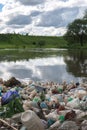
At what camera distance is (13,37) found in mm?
152500

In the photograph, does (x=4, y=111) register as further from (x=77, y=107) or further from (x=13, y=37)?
(x=13, y=37)

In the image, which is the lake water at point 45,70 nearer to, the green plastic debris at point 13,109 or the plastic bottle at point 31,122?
the green plastic debris at point 13,109

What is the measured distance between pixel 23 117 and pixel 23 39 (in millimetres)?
149299

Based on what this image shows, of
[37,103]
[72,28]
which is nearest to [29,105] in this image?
[37,103]

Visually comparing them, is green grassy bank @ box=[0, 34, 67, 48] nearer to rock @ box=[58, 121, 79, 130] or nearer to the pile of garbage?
the pile of garbage

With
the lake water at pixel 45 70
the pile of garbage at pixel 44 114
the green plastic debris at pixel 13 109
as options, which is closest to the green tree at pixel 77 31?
the lake water at pixel 45 70

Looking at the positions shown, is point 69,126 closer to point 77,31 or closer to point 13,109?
point 13,109

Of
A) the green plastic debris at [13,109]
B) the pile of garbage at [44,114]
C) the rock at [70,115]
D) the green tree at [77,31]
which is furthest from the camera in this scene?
the green tree at [77,31]

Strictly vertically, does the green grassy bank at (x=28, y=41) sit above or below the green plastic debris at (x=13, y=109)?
below

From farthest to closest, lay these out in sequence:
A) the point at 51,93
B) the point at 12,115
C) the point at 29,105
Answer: the point at 51,93 < the point at 29,105 < the point at 12,115

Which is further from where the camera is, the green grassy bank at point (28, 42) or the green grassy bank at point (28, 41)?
the green grassy bank at point (28, 41)

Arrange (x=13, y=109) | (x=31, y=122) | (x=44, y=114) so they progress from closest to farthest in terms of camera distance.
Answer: (x=31, y=122), (x=13, y=109), (x=44, y=114)

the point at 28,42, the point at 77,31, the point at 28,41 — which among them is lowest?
the point at 28,42

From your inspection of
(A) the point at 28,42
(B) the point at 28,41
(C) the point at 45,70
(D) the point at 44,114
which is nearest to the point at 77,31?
(A) the point at 28,42
